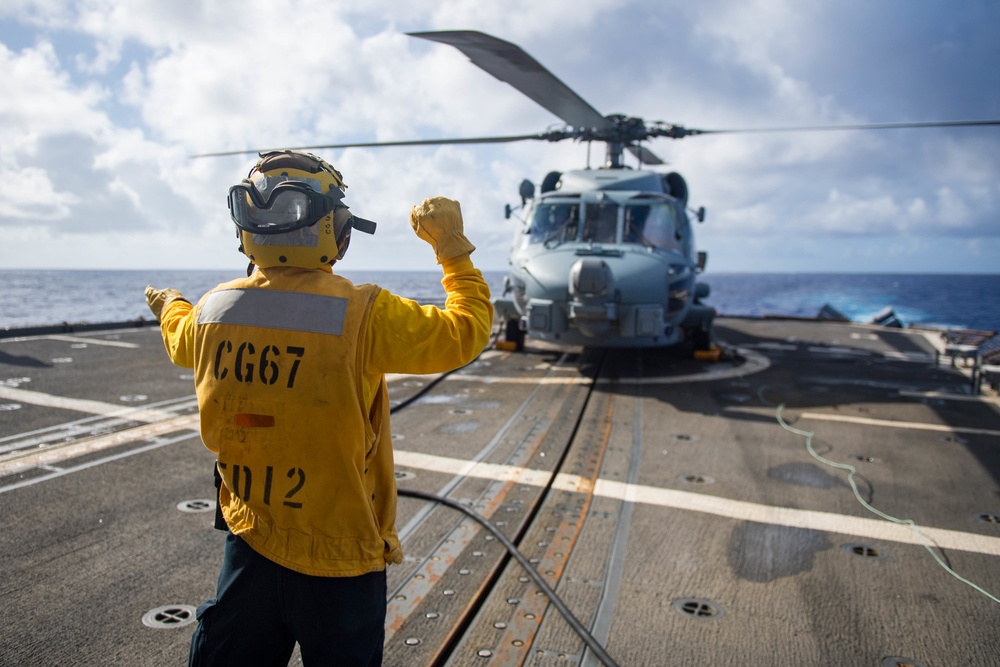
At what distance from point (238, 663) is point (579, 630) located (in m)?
1.58

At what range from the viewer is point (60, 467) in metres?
4.96

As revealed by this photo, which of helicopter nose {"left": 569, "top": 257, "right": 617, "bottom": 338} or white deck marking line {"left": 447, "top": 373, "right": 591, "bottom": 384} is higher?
helicopter nose {"left": 569, "top": 257, "right": 617, "bottom": 338}

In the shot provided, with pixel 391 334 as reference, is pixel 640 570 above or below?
below

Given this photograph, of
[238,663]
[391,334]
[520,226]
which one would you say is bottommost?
[238,663]

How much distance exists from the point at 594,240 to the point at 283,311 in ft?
27.5

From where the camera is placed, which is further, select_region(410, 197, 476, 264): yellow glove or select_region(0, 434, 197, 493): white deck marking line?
select_region(0, 434, 197, 493): white deck marking line

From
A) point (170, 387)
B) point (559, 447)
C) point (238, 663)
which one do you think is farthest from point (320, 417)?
point (170, 387)

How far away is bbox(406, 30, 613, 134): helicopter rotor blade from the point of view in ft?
22.6

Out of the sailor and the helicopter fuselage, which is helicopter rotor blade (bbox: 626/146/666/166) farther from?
the sailor

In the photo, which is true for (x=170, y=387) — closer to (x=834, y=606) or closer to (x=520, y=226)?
(x=520, y=226)

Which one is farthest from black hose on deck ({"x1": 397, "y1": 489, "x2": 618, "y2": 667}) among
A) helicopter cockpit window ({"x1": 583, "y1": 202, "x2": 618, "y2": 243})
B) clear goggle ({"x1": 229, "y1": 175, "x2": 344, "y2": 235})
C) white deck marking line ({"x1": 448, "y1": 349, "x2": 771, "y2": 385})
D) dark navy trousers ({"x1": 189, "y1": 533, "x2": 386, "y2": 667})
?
helicopter cockpit window ({"x1": 583, "y1": 202, "x2": 618, "y2": 243})

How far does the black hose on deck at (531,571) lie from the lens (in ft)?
9.32

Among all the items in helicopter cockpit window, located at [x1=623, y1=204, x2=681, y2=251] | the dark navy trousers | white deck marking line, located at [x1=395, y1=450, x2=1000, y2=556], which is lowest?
white deck marking line, located at [x1=395, y1=450, x2=1000, y2=556]

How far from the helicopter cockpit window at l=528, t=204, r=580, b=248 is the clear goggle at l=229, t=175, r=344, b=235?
27.2 ft
